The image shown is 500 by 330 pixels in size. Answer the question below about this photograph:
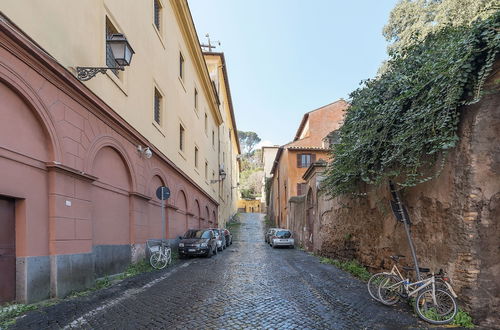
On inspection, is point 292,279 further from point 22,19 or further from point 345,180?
point 22,19

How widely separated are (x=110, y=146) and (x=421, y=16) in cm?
2200

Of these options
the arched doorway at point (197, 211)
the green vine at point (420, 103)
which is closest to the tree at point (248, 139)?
the arched doorway at point (197, 211)

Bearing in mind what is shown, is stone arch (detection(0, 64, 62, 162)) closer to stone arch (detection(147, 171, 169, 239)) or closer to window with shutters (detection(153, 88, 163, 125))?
stone arch (detection(147, 171, 169, 239))

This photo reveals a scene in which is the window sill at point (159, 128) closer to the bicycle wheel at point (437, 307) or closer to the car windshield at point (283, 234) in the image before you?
the bicycle wheel at point (437, 307)

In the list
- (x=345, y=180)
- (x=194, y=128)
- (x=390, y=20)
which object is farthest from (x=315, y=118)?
(x=345, y=180)

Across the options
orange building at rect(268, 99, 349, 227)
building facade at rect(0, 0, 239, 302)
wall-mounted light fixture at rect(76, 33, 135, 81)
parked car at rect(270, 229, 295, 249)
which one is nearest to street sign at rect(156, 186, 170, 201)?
building facade at rect(0, 0, 239, 302)

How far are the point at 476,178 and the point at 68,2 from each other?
29.5ft

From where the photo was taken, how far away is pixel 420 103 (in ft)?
22.1

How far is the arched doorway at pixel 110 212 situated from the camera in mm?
9406

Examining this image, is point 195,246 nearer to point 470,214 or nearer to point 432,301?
point 432,301

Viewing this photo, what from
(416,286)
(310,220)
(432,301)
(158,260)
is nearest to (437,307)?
(432,301)

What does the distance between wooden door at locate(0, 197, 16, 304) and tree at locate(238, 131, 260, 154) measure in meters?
86.6

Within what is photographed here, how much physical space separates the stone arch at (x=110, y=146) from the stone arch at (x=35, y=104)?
4.22 feet

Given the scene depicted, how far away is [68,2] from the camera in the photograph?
26.3 feet
